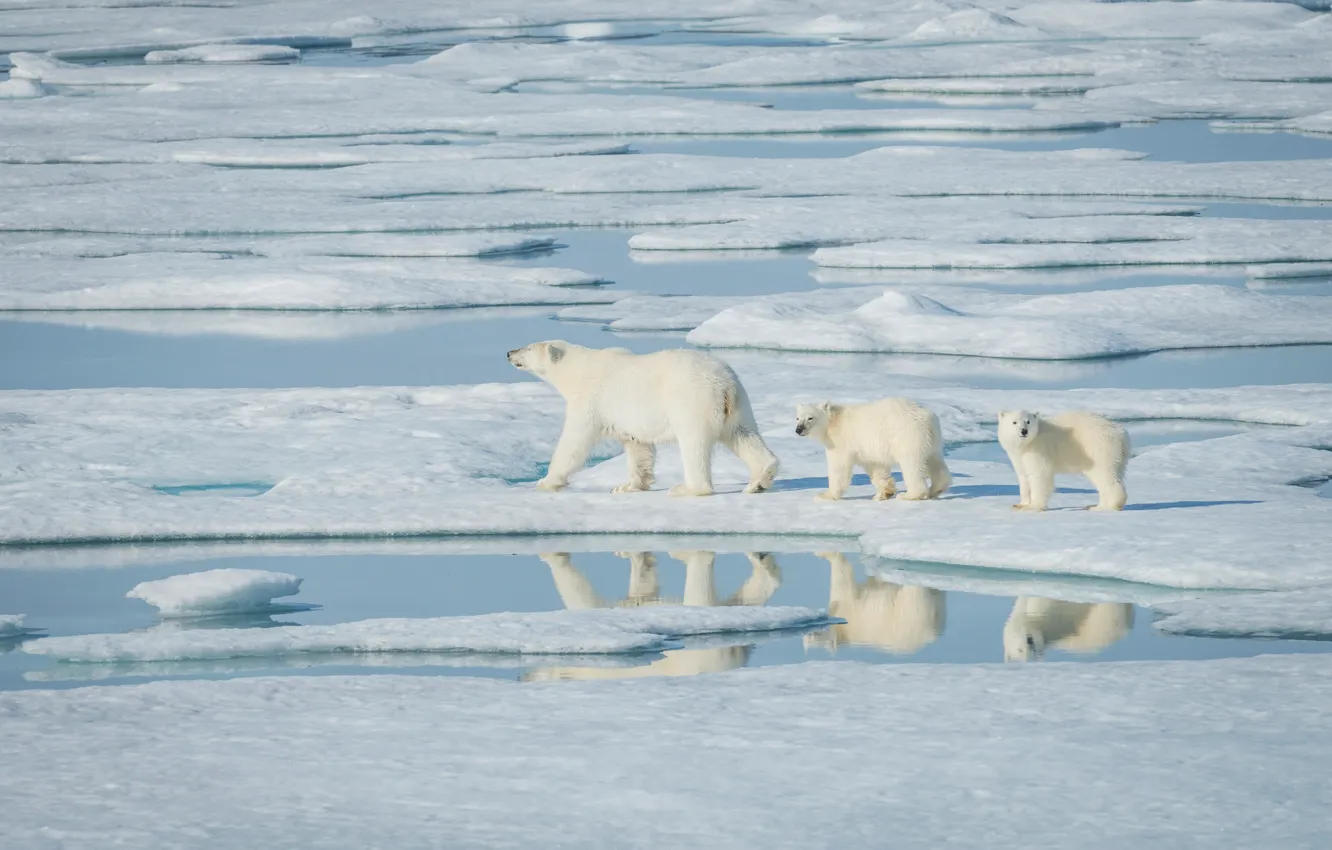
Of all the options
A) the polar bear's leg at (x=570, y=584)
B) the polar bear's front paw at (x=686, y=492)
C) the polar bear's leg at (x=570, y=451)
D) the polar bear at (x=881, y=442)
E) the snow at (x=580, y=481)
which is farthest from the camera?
the polar bear's leg at (x=570, y=451)

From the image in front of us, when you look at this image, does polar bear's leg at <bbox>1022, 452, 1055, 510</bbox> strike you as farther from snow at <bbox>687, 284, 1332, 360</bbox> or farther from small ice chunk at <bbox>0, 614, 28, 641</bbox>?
snow at <bbox>687, 284, 1332, 360</bbox>

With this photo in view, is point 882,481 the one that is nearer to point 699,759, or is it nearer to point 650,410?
point 650,410

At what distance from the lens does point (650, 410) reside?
6828mm

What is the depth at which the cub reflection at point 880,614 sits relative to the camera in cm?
538

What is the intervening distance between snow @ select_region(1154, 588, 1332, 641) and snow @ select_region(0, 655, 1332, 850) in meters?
0.32

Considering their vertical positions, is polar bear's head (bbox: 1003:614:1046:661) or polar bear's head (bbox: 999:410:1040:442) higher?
polar bear's head (bbox: 999:410:1040:442)

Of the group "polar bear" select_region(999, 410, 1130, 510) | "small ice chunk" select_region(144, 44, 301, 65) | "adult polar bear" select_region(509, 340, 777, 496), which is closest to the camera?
"polar bear" select_region(999, 410, 1130, 510)

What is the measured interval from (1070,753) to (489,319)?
7.87 metres

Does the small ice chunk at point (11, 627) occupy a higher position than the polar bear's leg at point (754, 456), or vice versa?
Result: the polar bear's leg at point (754, 456)

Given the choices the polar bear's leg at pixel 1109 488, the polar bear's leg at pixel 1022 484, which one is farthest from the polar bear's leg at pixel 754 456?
the polar bear's leg at pixel 1109 488

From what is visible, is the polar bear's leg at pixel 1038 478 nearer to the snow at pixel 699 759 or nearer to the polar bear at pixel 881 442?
the polar bear at pixel 881 442

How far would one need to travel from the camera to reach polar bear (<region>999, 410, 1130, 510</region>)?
641cm

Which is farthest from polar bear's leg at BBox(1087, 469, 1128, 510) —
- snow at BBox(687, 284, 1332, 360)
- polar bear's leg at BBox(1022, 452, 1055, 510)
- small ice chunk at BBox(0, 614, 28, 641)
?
snow at BBox(687, 284, 1332, 360)

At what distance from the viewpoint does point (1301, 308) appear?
11297 millimetres
